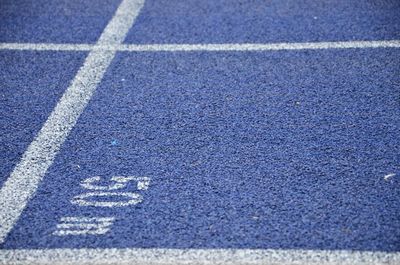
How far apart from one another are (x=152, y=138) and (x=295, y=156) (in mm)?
876

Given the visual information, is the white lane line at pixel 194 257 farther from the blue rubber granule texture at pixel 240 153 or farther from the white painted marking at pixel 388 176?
the white painted marking at pixel 388 176

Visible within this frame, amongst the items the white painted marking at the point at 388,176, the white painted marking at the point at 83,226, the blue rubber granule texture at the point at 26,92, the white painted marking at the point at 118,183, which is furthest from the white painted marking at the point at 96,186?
the white painted marking at the point at 388,176

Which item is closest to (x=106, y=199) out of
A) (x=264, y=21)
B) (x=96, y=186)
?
(x=96, y=186)

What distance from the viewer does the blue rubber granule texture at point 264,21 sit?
471 centimetres

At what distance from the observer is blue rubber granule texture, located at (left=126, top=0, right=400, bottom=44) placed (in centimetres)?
471

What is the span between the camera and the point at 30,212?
9.53 ft

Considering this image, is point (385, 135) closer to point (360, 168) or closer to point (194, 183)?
point (360, 168)

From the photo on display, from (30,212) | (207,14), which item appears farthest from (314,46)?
(30,212)

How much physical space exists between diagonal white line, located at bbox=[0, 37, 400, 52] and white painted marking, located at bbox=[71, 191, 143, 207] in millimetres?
1851

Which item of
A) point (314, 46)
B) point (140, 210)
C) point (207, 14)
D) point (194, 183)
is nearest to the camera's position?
point (140, 210)

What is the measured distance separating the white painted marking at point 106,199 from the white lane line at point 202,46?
1851 millimetres

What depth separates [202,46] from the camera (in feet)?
15.1

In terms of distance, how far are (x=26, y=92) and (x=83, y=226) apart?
5.28ft

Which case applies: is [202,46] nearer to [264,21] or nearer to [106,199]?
[264,21]
